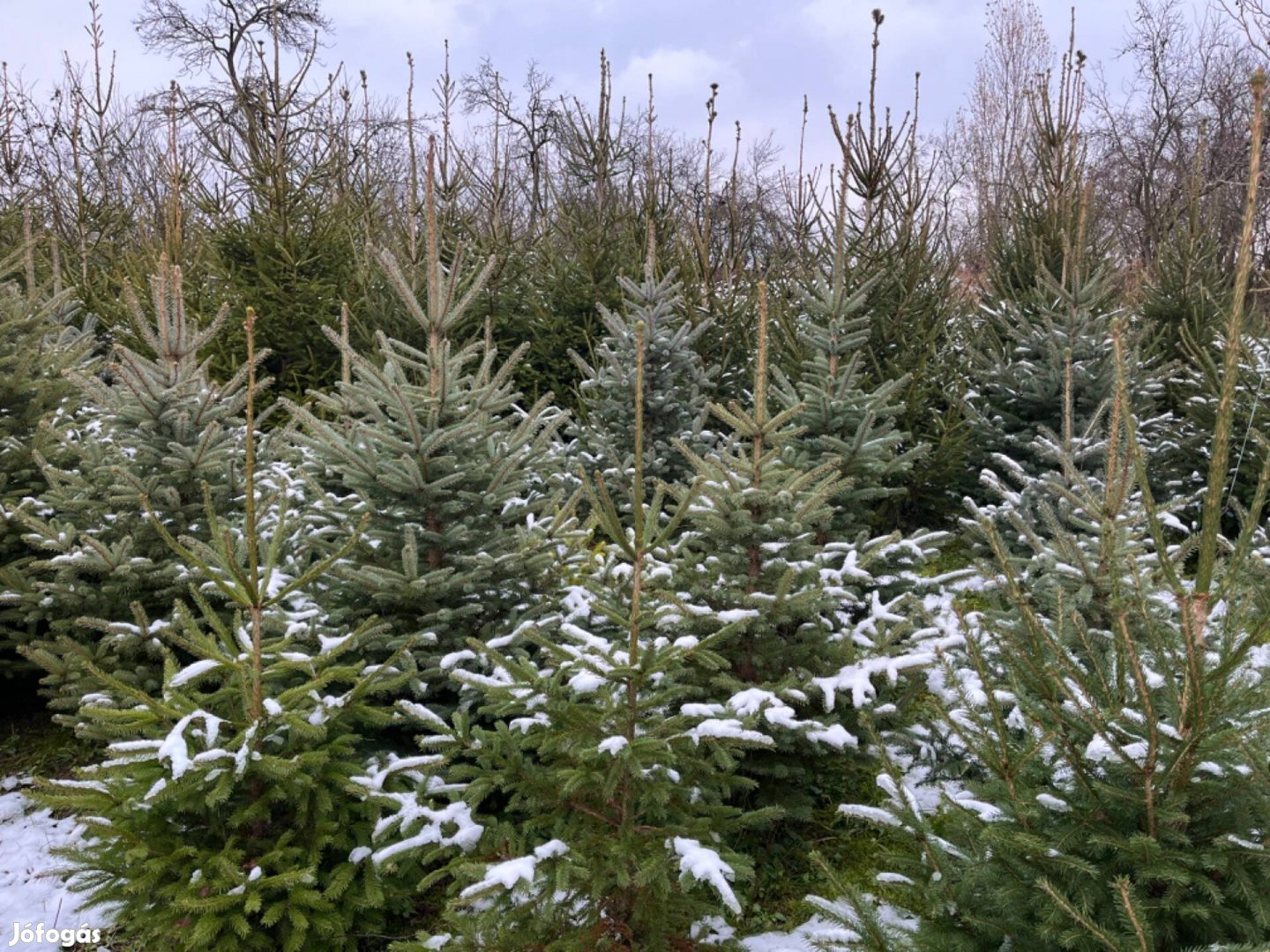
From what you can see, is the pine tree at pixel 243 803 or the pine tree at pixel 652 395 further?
the pine tree at pixel 652 395

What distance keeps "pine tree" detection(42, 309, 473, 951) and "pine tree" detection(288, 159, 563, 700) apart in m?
0.51

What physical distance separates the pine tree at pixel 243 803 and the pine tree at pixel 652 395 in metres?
3.85

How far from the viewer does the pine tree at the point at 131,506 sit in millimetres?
4051

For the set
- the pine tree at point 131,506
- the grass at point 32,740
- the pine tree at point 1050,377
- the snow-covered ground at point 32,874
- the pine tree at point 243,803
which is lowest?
the snow-covered ground at point 32,874

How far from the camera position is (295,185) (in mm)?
8953

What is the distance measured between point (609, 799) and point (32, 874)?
2.99m

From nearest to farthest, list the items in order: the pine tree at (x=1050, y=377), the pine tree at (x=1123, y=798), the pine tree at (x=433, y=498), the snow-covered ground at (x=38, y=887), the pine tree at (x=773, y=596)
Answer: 1. the pine tree at (x=1123, y=798)
2. the snow-covered ground at (x=38, y=887)
3. the pine tree at (x=773, y=596)
4. the pine tree at (x=433, y=498)
5. the pine tree at (x=1050, y=377)

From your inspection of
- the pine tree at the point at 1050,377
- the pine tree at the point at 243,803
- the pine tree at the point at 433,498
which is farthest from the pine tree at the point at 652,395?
the pine tree at the point at 243,803

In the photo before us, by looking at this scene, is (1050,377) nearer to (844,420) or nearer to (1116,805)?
(844,420)

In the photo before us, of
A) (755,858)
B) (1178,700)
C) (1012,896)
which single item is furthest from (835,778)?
(1178,700)

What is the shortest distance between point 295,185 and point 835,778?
8.27 m

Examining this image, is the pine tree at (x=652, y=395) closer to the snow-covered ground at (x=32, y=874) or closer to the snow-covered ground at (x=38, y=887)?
the snow-covered ground at (x=38, y=887)

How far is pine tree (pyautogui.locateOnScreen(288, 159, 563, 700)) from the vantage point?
3.65m

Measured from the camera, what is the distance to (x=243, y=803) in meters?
2.96
